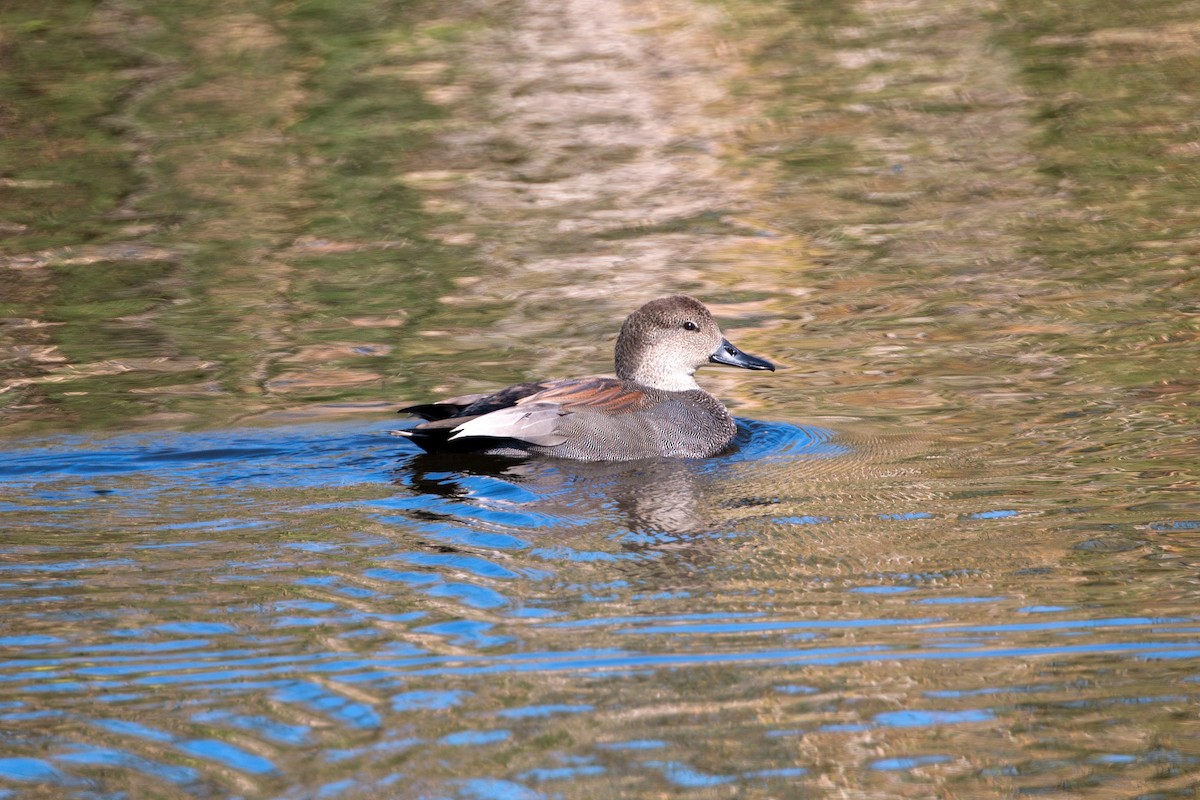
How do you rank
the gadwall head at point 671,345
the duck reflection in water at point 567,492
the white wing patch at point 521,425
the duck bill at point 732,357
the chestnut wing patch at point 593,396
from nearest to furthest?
1. the duck reflection in water at point 567,492
2. the white wing patch at point 521,425
3. the chestnut wing patch at point 593,396
4. the gadwall head at point 671,345
5. the duck bill at point 732,357

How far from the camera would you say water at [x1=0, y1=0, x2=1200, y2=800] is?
5121mm

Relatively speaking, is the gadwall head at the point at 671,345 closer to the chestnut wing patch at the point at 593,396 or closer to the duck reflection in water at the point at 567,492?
the chestnut wing patch at the point at 593,396

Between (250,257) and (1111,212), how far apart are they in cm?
635

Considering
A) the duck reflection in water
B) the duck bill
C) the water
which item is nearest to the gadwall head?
the duck bill

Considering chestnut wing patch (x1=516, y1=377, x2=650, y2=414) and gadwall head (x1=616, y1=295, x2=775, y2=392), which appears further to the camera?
gadwall head (x1=616, y1=295, x2=775, y2=392)

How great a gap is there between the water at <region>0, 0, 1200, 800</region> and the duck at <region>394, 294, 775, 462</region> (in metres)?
0.18

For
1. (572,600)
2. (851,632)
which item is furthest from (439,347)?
(851,632)

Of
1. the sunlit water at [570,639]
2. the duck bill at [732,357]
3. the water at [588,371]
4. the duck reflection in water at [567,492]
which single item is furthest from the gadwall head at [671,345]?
the sunlit water at [570,639]

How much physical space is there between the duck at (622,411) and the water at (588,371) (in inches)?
7.2

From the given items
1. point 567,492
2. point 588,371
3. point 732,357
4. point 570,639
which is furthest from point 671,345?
point 570,639

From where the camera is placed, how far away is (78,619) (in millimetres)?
6094

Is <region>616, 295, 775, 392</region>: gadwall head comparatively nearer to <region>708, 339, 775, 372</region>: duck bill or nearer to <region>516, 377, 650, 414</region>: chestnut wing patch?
<region>708, 339, 775, 372</region>: duck bill

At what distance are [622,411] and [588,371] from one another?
125 cm

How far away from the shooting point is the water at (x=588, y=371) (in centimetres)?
512
